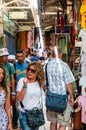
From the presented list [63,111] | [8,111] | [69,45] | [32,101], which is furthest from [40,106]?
[69,45]

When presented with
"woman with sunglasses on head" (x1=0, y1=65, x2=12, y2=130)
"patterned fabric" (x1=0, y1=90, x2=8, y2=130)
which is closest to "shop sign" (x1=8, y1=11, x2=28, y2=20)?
"woman with sunglasses on head" (x1=0, y1=65, x2=12, y2=130)

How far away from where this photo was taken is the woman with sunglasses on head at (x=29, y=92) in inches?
229

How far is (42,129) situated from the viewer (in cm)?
871

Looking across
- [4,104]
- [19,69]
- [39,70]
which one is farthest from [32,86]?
[19,69]

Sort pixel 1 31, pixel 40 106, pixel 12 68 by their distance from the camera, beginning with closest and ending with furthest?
pixel 40 106 < pixel 12 68 < pixel 1 31

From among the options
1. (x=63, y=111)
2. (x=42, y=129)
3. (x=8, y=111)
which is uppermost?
(x=8, y=111)

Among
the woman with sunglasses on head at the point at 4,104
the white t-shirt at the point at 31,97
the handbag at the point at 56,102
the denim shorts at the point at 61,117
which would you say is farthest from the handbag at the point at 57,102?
the woman with sunglasses on head at the point at 4,104

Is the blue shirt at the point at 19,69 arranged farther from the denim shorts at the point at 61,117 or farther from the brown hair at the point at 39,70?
the brown hair at the point at 39,70

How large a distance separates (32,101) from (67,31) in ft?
32.4

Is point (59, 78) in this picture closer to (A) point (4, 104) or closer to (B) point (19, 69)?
(A) point (4, 104)

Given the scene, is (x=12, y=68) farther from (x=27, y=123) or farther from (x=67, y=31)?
(x=67, y=31)

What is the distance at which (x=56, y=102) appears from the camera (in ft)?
22.8

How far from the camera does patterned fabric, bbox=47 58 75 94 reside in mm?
6906

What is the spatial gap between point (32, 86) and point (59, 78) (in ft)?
3.59
